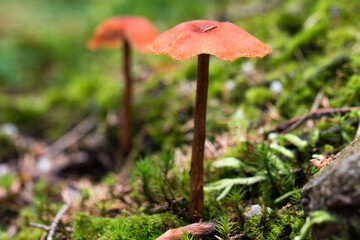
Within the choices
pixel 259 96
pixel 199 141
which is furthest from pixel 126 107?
pixel 199 141

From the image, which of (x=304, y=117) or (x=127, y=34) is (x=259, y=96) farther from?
(x=127, y=34)

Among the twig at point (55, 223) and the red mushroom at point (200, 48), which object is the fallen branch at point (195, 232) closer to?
the red mushroom at point (200, 48)

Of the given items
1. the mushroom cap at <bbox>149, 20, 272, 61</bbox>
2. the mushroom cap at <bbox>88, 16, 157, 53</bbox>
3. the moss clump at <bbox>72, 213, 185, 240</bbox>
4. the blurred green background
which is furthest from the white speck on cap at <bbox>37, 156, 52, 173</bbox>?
the mushroom cap at <bbox>149, 20, 272, 61</bbox>

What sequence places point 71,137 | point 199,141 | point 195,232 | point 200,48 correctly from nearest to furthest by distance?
point 200,48, point 195,232, point 199,141, point 71,137

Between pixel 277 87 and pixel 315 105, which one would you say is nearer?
pixel 315 105

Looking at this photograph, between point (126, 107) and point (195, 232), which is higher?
point (126, 107)

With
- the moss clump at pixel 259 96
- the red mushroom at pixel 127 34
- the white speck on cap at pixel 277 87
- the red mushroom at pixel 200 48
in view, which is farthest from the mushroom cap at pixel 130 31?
the red mushroom at pixel 200 48
